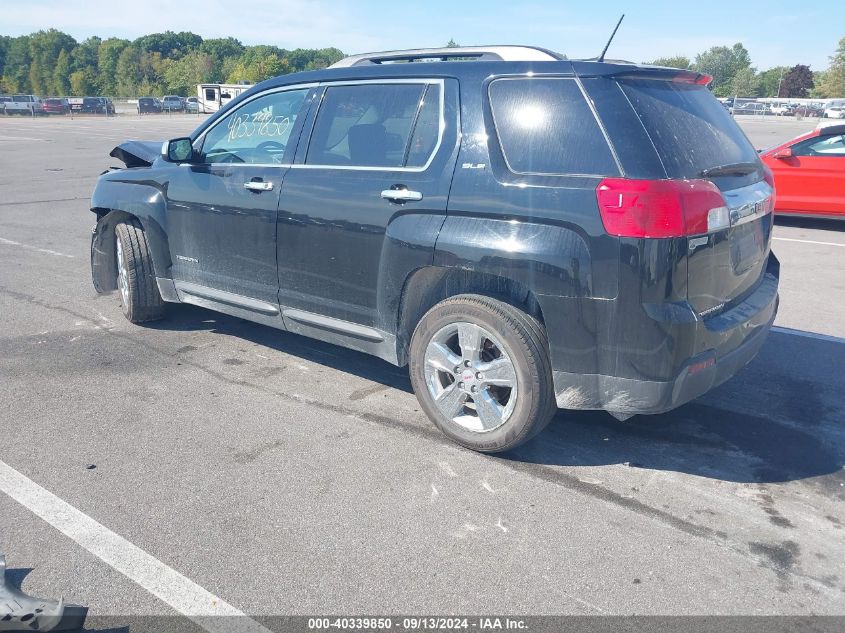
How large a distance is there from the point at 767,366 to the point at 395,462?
2881 mm

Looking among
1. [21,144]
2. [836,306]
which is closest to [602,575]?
[836,306]

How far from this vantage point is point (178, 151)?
5.12 meters

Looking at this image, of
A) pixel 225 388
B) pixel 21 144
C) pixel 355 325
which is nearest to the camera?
pixel 355 325

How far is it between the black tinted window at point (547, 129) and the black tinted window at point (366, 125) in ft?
1.74

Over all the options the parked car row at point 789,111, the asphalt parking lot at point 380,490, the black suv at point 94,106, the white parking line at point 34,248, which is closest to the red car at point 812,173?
the asphalt parking lot at point 380,490

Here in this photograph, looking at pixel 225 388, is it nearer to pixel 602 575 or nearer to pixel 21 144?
pixel 602 575

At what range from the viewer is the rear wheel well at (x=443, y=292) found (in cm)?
368

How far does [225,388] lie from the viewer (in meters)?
4.71

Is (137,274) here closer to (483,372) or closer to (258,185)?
(258,185)

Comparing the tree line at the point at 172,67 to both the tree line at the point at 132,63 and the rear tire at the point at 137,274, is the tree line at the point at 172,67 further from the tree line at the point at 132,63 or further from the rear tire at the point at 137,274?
the rear tire at the point at 137,274

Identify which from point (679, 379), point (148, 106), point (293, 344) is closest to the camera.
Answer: point (679, 379)

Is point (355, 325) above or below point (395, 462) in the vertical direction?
above

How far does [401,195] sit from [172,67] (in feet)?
349

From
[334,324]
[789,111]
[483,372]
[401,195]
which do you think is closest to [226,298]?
[334,324]
